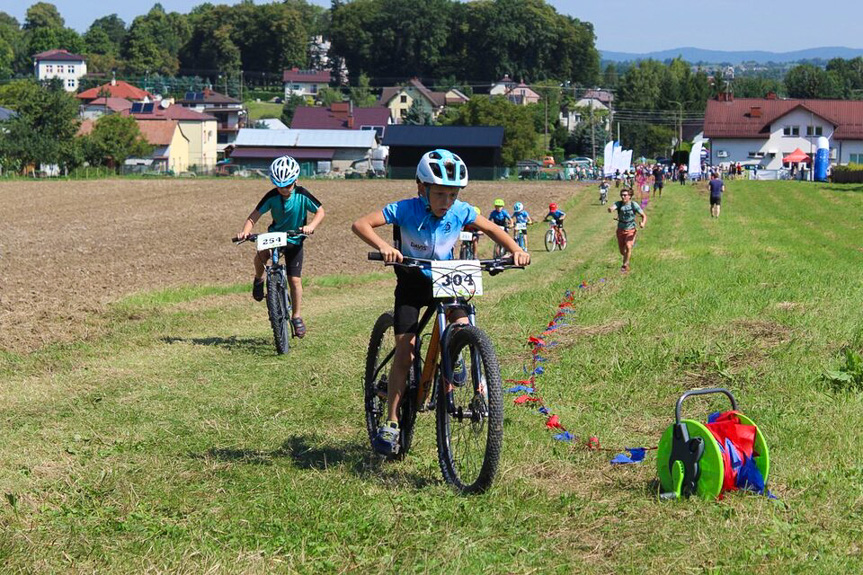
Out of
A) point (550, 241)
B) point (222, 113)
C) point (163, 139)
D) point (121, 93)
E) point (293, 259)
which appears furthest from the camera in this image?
point (121, 93)

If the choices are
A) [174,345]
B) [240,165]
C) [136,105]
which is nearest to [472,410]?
[174,345]

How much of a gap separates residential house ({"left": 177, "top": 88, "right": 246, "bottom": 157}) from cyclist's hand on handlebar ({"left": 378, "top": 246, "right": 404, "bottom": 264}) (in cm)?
12800

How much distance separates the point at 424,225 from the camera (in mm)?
6832

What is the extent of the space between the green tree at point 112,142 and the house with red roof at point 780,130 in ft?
166

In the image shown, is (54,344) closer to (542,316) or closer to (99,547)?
(542,316)

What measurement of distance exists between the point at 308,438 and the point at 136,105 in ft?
396

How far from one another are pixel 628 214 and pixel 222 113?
410ft

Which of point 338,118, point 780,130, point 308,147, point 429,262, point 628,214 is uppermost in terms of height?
point 338,118

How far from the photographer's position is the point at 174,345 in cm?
1289

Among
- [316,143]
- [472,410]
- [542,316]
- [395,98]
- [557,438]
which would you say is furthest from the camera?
[395,98]

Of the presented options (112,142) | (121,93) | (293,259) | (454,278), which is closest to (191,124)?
(112,142)

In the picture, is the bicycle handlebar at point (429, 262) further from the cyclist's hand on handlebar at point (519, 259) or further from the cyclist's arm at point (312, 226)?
the cyclist's arm at point (312, 226)

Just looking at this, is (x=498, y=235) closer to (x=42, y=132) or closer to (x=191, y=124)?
(x=42, y=132)

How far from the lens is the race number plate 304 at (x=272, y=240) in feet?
39.4
